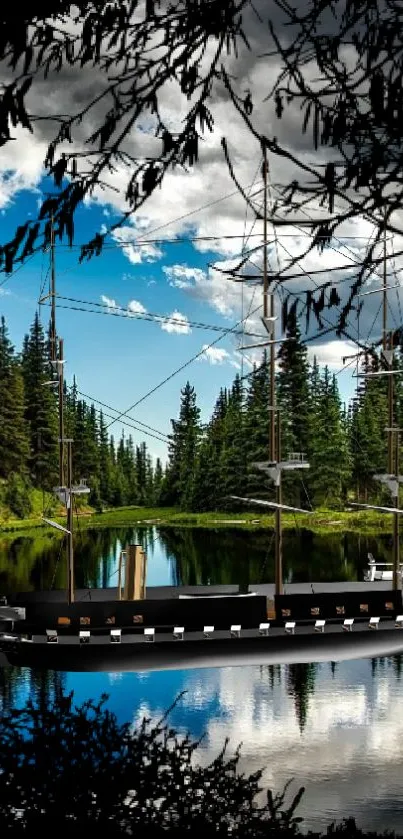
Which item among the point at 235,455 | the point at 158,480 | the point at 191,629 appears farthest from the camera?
the point at 158,480

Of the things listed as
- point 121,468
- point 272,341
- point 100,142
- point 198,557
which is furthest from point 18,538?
point 100,142

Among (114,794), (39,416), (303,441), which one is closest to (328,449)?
(303,441)

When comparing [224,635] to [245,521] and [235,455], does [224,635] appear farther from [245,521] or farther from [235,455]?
[245,521]

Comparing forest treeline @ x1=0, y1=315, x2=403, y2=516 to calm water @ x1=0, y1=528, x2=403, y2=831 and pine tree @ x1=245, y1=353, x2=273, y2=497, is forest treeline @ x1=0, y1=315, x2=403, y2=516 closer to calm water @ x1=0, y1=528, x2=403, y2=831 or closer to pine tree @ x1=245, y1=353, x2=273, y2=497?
pine tree @ x1=245, y1=353, x2=273, y2=497

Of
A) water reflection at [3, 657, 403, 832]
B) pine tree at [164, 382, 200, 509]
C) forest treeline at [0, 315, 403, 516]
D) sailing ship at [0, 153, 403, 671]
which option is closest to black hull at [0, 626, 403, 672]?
sailing ship at [0, 153, 403, 671]

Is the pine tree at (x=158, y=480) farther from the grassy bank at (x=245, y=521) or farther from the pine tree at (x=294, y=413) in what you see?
the pine tree at (x=294, y=413)

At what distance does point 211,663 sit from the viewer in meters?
26.9

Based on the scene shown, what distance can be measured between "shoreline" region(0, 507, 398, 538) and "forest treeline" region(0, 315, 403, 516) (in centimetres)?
92

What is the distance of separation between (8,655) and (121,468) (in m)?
64.7

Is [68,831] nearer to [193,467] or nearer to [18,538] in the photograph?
[18,538]

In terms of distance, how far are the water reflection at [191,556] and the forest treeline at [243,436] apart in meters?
2.64

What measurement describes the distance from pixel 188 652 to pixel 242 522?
48335mm

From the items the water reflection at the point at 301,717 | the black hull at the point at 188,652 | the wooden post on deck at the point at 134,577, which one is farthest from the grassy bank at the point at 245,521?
the black hull at the point at 188,652

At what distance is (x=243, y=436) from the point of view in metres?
70.1
